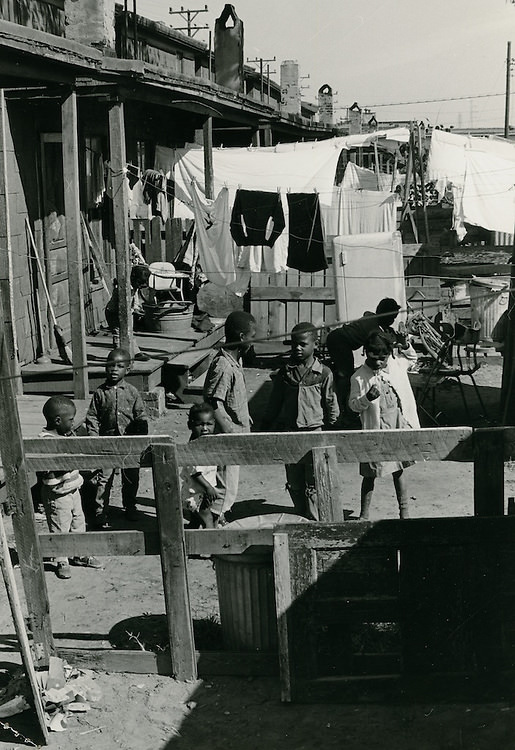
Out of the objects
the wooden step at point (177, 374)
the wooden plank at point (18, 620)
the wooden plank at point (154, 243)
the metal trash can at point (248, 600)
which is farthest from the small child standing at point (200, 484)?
the wooden plank at point (154, 243)

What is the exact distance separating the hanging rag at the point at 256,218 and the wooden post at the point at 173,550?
10.2 meters

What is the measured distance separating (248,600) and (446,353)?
6.88 meters

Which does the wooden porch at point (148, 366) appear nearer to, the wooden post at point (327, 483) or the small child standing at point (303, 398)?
the small child standing at point (303, 398)

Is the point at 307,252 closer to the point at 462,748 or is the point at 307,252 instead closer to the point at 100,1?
the point at 100,1

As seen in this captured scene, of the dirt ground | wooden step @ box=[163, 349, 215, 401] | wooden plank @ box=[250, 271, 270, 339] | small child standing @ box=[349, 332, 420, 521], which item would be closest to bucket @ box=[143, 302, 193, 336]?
wooden plank @ box=[250, 271, 270, 339]

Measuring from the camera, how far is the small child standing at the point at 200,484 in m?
6.62

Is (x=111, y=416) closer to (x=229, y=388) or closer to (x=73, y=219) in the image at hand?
(x=229, y=388)

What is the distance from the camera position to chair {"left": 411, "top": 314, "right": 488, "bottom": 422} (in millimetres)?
10883

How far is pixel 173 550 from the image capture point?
190 inches

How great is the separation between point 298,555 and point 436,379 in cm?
712

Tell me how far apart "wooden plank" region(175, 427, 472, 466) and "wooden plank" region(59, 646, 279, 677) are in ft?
3.50

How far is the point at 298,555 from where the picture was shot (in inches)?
182

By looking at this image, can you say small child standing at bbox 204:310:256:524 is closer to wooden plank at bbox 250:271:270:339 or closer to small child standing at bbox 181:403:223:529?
small child standing at bbox 181:403:223:529

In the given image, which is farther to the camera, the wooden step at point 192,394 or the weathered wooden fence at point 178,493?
the wooden step at point 192,394
